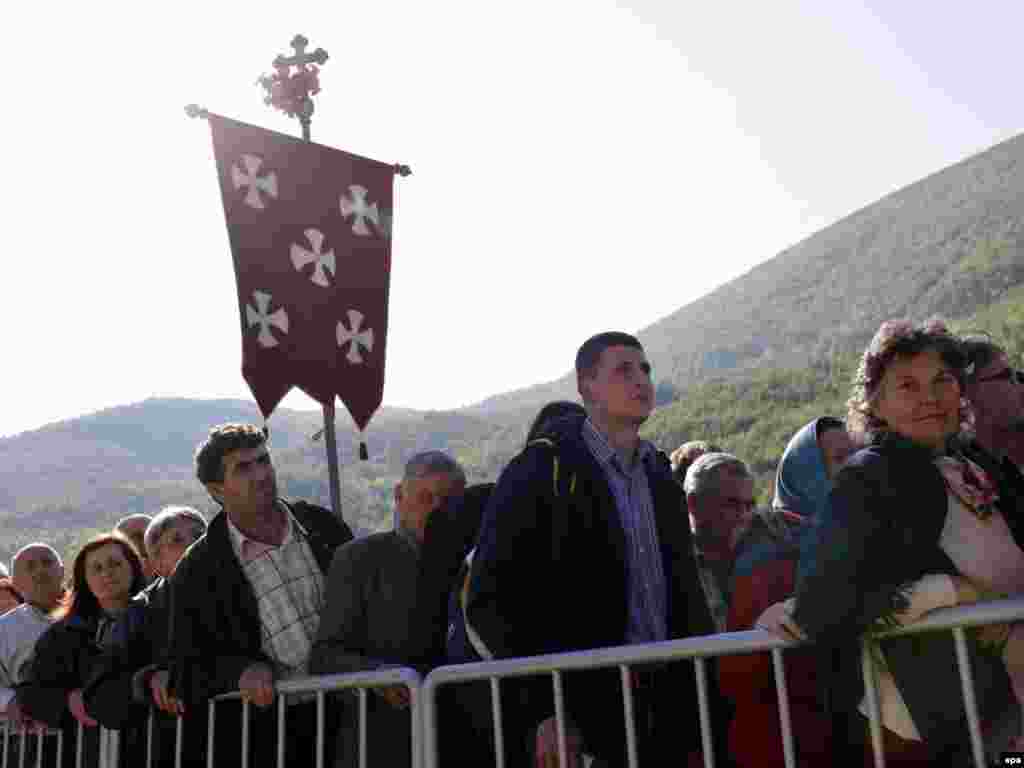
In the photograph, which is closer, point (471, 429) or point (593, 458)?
point (593, 458)

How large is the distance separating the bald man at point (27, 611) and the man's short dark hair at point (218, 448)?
52.5 inches

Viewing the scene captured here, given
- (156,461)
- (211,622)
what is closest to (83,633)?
(211,622)

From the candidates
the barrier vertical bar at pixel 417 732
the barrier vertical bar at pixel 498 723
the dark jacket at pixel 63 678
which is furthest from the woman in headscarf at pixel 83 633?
the barrier vertical bar at pixel 498 723

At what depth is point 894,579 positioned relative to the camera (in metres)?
2.08

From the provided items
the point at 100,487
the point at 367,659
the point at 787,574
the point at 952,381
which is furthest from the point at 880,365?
the point at 100,487

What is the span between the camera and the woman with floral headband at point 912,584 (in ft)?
6.79

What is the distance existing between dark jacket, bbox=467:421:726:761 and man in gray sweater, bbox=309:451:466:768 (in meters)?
0.63

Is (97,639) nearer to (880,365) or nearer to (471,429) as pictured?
(880,365)

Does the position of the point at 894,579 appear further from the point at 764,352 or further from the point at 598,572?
the point at 764,352

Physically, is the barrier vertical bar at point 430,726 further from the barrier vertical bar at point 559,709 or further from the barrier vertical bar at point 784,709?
the barrier vertical bar at point 784,709

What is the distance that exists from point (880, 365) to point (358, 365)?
4331 mm

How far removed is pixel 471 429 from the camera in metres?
92.8

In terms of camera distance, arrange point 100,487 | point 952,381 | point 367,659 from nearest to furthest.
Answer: point 952,381 → point 367,659 → point 100,487

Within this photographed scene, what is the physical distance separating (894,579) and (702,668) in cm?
51
